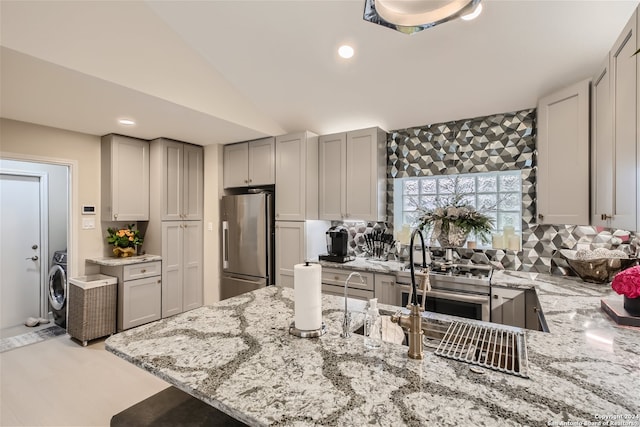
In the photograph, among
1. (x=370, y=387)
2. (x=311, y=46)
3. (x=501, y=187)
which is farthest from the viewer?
(x=501, y=187)

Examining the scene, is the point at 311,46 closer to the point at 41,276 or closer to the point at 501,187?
the point at 501,187

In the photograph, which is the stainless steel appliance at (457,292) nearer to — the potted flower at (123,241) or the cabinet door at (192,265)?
the cabinet door at (192,265)

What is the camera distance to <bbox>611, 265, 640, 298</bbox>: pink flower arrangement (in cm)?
148

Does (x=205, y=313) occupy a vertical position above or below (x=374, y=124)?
below

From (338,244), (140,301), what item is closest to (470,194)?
(338,244)

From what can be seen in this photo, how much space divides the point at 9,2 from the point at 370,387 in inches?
111

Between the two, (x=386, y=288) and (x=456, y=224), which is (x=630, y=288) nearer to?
(x=456, y=224)

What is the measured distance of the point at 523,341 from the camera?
1.26 metres

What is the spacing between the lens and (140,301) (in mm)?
3613

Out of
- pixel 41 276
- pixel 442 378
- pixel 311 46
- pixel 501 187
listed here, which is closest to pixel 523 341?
pixel 442 378

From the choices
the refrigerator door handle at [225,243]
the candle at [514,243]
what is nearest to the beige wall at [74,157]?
the refrigerator door handle at [225,243]

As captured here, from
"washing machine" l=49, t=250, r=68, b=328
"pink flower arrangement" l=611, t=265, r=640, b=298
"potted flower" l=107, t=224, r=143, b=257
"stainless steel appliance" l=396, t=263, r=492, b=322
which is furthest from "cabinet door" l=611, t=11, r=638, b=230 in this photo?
"washing machine" l=49, t=250, r=68, b=328

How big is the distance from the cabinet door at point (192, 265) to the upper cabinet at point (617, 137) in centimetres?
423

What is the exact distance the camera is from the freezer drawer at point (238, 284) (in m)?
3.73
